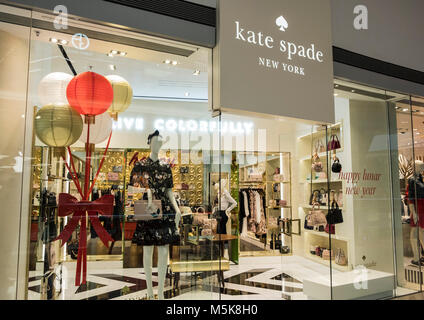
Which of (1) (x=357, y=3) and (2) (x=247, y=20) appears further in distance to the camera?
(1) (x=357, y=3)

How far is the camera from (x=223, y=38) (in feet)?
9.35

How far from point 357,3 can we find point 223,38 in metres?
2.30

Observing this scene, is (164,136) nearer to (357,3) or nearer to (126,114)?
(126,114)

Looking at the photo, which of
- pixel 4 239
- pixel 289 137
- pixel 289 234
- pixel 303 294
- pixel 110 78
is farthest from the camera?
pixel 289 234

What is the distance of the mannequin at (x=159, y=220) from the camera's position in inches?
104

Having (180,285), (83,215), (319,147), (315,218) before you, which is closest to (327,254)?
(315,218)

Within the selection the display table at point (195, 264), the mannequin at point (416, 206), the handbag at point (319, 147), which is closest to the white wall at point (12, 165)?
the display table at point (195, 264)

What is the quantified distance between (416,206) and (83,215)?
438 cm

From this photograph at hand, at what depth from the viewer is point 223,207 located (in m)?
3.79

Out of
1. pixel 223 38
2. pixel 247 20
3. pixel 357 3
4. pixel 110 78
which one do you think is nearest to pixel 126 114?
pixel 110 78

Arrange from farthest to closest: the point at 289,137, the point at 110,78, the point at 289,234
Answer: the point at 289,234
the point at 289,137
the point at 110,78

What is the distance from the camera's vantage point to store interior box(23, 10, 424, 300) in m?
2.39

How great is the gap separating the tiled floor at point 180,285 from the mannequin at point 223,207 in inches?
21.2

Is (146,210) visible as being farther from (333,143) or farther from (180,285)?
(333,143)
